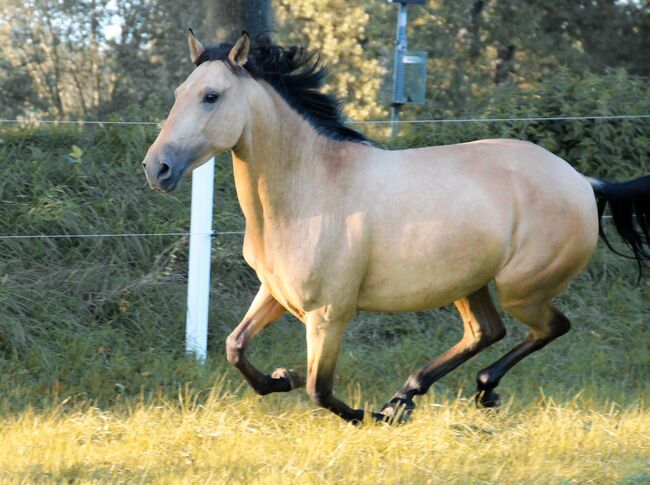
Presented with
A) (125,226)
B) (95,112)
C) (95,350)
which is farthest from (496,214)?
(95,112)

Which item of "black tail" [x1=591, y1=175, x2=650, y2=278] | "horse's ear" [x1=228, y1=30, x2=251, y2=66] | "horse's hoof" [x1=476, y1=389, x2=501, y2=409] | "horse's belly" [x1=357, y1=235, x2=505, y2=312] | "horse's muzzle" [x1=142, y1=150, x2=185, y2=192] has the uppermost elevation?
"horse's ear" [x1=228, y1=30, x2=251, y2=66]

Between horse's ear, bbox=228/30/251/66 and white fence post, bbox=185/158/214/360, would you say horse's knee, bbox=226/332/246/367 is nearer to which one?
white fence post, bbox=185/158/214/360

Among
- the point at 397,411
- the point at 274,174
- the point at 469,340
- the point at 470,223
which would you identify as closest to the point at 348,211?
the point at 274,174

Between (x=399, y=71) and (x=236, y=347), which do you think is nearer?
(x=236, y=347)

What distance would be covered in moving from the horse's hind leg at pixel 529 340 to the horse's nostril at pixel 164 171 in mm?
2161

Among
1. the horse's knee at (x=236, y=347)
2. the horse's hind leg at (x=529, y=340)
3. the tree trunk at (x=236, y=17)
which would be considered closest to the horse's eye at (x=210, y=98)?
the horse's knee at (x=236, y=347)

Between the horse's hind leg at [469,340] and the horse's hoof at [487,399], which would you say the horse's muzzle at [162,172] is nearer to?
the horse's hind leg at [469,340]

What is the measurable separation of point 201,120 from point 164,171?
13.4 inches

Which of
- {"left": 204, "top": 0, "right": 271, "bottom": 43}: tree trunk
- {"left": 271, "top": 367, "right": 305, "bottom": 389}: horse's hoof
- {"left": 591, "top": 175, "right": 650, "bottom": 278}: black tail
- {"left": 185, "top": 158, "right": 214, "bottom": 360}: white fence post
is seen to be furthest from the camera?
{"left": 204, "top": 0, "right": 271, "bottom": 43}: tree trunk

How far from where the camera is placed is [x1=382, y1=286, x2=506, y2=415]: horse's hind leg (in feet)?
17.8

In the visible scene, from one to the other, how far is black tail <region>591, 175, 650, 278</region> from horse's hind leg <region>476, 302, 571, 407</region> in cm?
61

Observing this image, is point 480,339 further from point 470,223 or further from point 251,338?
point 251,338

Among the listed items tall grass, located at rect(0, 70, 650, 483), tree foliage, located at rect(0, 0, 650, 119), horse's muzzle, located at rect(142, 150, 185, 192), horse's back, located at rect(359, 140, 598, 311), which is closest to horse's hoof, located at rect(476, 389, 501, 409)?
tall grass, located at rect(0, 70, 650, 483)

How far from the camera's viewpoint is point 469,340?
5.61 metres
